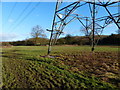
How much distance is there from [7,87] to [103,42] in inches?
1300

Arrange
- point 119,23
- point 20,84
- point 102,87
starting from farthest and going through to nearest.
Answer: point 119,23 < point 20,84 < point 102,87

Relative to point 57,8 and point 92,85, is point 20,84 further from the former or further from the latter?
point 57,8

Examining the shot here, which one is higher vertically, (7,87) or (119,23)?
(119,23)

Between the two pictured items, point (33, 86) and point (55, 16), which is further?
point (55, 16)

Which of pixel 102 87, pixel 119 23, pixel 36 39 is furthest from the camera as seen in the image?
pixel 36 39

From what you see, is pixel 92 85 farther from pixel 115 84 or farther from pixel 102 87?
pixel 115 84

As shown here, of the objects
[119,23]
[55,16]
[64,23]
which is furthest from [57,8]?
[119,23]

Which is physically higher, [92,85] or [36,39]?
[36,39]

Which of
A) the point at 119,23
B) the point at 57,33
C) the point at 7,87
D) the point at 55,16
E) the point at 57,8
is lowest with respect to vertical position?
the point at 7,87

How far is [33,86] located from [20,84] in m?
0.45

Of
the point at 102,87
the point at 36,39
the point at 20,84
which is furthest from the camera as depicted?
the point at 36,39

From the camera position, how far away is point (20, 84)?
9.04ft

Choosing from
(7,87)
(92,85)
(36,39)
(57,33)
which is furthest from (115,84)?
(36,39)

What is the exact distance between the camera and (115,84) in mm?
2613
